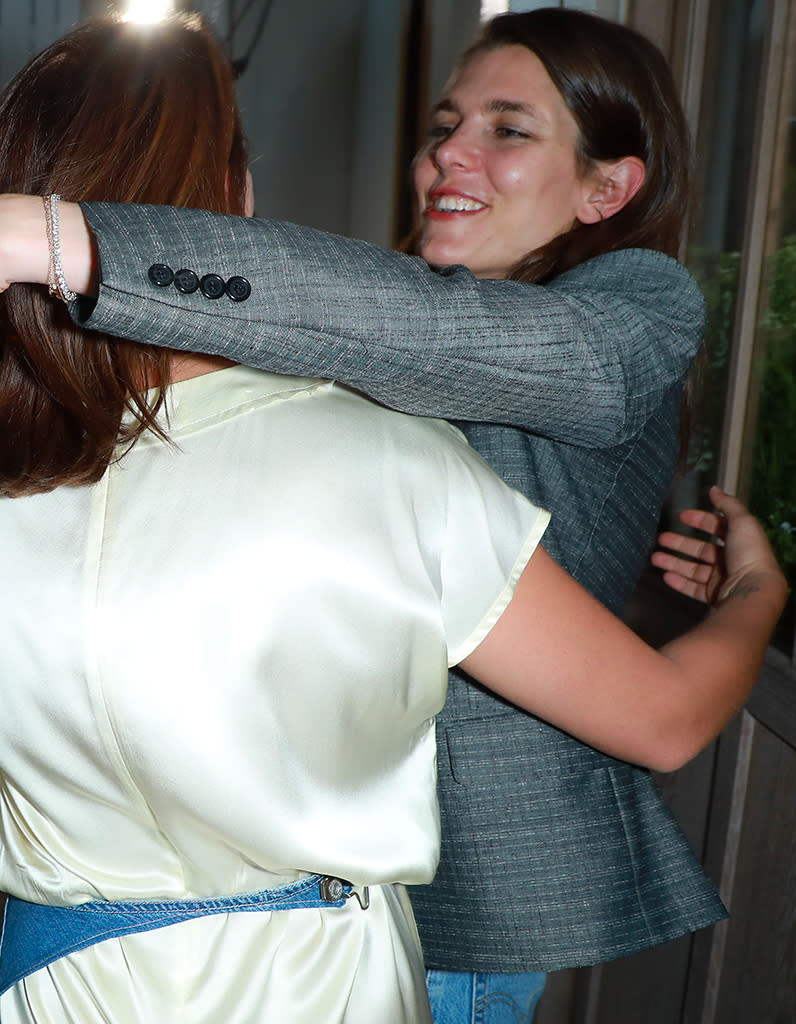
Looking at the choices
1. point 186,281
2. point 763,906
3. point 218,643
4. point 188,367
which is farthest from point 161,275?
point 763,906

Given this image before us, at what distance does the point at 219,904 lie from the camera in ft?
2.44

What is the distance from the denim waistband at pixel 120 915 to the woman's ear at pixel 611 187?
2.73 ft

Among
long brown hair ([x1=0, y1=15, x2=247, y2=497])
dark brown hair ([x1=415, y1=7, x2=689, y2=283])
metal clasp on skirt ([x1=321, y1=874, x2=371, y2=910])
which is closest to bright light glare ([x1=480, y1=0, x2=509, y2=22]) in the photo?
dark brown hair ([x1=415, y1=7, x2=689, y2=283])

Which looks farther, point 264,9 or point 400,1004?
point 264,9

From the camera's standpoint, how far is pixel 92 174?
627mm

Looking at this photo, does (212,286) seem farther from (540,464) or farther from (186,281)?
(540,464)

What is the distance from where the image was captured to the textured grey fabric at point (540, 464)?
2.16 feet

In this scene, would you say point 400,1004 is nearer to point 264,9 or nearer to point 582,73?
point 582,73

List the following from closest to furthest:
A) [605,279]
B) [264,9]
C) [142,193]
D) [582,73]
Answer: [142,193] → [605,279] → [582,73] → [264,9]

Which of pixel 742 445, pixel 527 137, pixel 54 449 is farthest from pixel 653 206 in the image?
pixel 54 449

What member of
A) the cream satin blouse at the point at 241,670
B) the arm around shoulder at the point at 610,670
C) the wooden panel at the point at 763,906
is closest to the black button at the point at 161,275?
the cream satin blouse at the point at 241,670

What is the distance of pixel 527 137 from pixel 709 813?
1.03 m

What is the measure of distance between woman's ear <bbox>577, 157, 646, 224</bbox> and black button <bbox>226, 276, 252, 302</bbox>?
2.40 feet

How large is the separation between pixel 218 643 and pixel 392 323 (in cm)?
23
